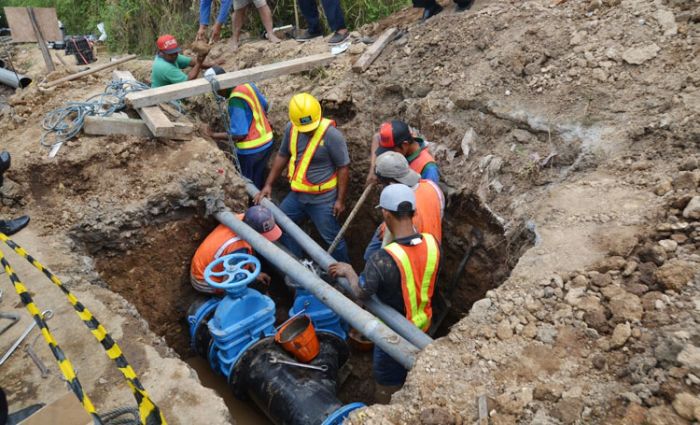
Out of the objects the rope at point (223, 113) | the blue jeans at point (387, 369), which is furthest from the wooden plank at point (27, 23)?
the blue jeans at point (387, 369)

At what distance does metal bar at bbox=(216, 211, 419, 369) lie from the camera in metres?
2.91

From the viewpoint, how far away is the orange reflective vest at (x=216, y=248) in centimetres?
437

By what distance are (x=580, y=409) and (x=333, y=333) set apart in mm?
2190

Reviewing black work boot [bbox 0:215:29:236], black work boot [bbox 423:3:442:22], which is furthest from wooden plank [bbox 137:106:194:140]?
black work boot [bbox 423:3:442:22]

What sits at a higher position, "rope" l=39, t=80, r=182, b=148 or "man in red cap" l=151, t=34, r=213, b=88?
"man in red cap" l=151, t=34, r=213, b=88

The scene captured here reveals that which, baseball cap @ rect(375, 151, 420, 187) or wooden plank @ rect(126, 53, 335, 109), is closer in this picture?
baseball cap @ rect(375, 151, 420, 187)

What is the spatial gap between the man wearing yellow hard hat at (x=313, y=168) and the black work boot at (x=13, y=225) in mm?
2126

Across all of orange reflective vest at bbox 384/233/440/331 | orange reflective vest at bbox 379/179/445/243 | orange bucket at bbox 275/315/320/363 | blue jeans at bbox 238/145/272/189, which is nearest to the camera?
orange reflective vest at bbox 384/233/440/331

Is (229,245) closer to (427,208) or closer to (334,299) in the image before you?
(334,299)

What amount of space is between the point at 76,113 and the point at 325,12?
3735 millimetres

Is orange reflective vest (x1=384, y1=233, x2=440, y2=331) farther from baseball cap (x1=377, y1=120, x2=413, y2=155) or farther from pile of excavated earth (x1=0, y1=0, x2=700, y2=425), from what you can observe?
baseball cap (x1=377, y1=120, x2=413, y2=155)

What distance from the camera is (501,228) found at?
4.20m

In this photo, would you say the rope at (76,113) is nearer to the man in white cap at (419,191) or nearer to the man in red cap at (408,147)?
the man in red cap at (408,147)

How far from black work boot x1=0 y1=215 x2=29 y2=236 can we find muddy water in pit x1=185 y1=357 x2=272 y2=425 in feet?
6.68
